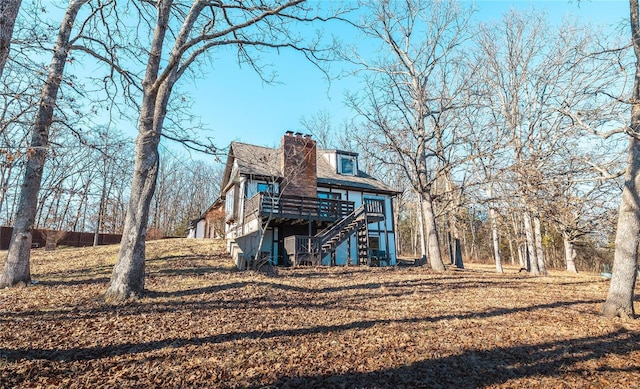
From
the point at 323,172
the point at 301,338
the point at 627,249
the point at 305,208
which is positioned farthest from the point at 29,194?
the point at 323,172

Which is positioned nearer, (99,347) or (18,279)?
(99,347)

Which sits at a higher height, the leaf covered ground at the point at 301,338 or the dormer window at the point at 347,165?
the dormer window at the point at 347,165

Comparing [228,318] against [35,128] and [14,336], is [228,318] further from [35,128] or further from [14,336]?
[35,128]

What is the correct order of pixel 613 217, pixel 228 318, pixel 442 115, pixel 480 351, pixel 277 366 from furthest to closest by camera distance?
pixel 442 115, pixel 613 217, pixel 228 318, pixel 480 351, pixel 277 366

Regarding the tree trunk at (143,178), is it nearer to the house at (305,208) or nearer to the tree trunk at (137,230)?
the tree trunk at (137,230)

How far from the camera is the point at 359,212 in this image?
17.3 meters

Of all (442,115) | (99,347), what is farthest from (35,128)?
(442,115)

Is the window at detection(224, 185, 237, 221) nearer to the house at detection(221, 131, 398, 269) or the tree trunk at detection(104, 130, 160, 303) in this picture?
the house at detection(221, 131, 398, 269)

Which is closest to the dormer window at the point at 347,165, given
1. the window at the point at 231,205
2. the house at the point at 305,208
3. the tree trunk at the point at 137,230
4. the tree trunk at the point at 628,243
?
the house at the point at 305,208

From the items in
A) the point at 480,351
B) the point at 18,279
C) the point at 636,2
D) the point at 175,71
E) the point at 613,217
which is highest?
the point at 636,2

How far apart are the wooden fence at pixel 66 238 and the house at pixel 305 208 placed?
544 inches

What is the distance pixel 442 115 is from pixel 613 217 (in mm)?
7646

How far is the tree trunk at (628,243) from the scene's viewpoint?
278 inches

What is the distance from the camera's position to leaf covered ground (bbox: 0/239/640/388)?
416 centimetres
